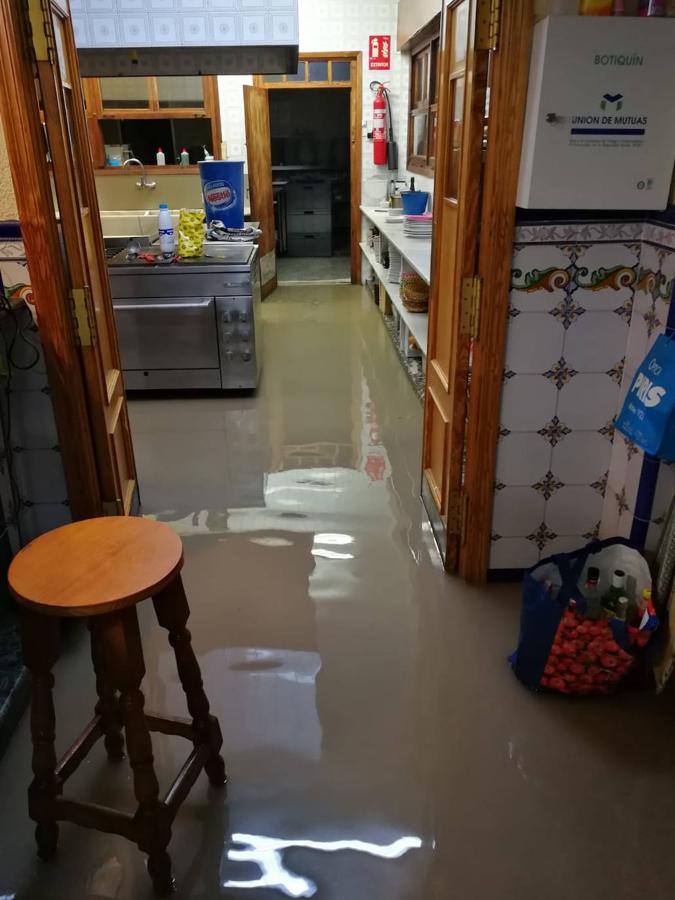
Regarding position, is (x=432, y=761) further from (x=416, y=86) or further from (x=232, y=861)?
(x=416, y=86)

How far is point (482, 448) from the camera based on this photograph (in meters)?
2.22

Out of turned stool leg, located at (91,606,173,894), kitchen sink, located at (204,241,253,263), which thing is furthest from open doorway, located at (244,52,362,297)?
turned stool leg, located at (91,606,173,894)

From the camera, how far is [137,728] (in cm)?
134

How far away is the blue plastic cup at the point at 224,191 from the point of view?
437cm

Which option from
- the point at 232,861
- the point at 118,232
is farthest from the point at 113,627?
the point at 118,232

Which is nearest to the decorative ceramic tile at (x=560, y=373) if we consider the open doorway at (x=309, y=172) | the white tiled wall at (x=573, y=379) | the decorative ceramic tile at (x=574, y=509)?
the white tiled wall at (x=573, y=379)

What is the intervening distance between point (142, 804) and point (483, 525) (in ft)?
4.48

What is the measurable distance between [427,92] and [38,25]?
4.50 m

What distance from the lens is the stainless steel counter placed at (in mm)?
3973

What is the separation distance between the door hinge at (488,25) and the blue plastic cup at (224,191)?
9.00 feet

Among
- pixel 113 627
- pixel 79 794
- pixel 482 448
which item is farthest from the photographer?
pixel 482 448

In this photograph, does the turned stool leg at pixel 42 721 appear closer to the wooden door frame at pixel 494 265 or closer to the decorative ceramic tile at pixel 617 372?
the wooden door frame at pixel 494 265

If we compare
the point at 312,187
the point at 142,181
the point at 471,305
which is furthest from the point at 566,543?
the point at 312,187

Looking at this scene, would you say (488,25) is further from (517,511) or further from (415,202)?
(415,202)
